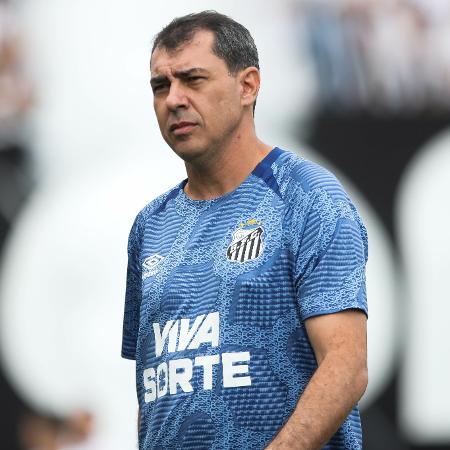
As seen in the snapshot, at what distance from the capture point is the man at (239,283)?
2.96 m

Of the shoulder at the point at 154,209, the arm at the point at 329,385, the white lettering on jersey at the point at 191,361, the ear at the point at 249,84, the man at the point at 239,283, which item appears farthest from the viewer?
the shoulder at the point at 154,209

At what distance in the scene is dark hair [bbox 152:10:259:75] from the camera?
11.0 ft

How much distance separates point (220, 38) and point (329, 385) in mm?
1040

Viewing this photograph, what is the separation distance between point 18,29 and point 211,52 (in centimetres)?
397

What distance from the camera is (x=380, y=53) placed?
7062mm

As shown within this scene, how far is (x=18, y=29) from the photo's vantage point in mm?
7055

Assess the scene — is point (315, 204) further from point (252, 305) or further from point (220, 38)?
point (220, 38)

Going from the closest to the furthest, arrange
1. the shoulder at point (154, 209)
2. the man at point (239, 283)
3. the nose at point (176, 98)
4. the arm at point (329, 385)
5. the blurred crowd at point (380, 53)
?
the arm at point (329, 385) < the man at point (239, 283) < the nose at point (176, 98) < the shoulder at point (154, 209) < the blurred crowd at point (380, 53)

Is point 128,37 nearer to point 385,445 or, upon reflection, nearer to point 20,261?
point 20,261

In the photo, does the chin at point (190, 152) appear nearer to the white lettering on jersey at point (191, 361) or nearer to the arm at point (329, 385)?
the white lettering on jersey at point (191, 361)

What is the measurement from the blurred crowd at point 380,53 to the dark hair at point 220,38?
3550 mm

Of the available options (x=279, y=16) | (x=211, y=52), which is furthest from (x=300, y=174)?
(x=279, y=16)

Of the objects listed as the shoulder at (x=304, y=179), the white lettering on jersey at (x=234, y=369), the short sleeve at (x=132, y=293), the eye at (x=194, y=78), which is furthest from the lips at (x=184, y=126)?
the white lettering on jersey at (x=234, y=369)

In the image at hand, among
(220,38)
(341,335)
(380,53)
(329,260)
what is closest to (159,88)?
(220,38)
